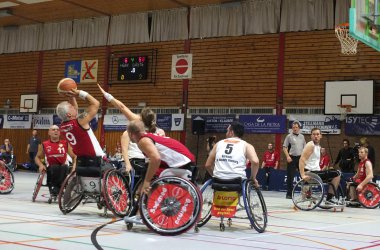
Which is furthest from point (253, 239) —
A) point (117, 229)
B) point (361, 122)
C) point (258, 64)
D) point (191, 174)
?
point (258, 64)

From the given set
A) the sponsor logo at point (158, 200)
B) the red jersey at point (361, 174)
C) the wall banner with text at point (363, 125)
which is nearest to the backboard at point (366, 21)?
the red jersey at point (361, 174)

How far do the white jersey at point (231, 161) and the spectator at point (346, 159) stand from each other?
9.65m

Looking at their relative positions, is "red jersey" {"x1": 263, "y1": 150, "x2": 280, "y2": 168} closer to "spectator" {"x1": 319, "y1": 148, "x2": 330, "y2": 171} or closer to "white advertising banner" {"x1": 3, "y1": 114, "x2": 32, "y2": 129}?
"spectator" {"x1": 319, "y1": 148, "x2": 330, "y2": 171}

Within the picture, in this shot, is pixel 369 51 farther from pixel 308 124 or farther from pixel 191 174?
pixel 191 174

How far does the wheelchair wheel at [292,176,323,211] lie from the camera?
865cm

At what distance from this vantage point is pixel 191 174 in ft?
17.5

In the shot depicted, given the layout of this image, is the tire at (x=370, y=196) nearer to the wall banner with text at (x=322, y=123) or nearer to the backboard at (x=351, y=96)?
the backboard at (x=351, y=96)

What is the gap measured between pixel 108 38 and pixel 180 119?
4.49 metres

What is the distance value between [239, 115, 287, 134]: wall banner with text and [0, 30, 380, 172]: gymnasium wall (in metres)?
0.22

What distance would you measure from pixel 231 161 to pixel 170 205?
95 centimetres

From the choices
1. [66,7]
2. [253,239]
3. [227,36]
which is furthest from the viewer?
[66,7]

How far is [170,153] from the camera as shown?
207 inches

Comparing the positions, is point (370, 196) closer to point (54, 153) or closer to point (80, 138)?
point (54, 153)

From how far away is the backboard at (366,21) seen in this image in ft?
24.8
